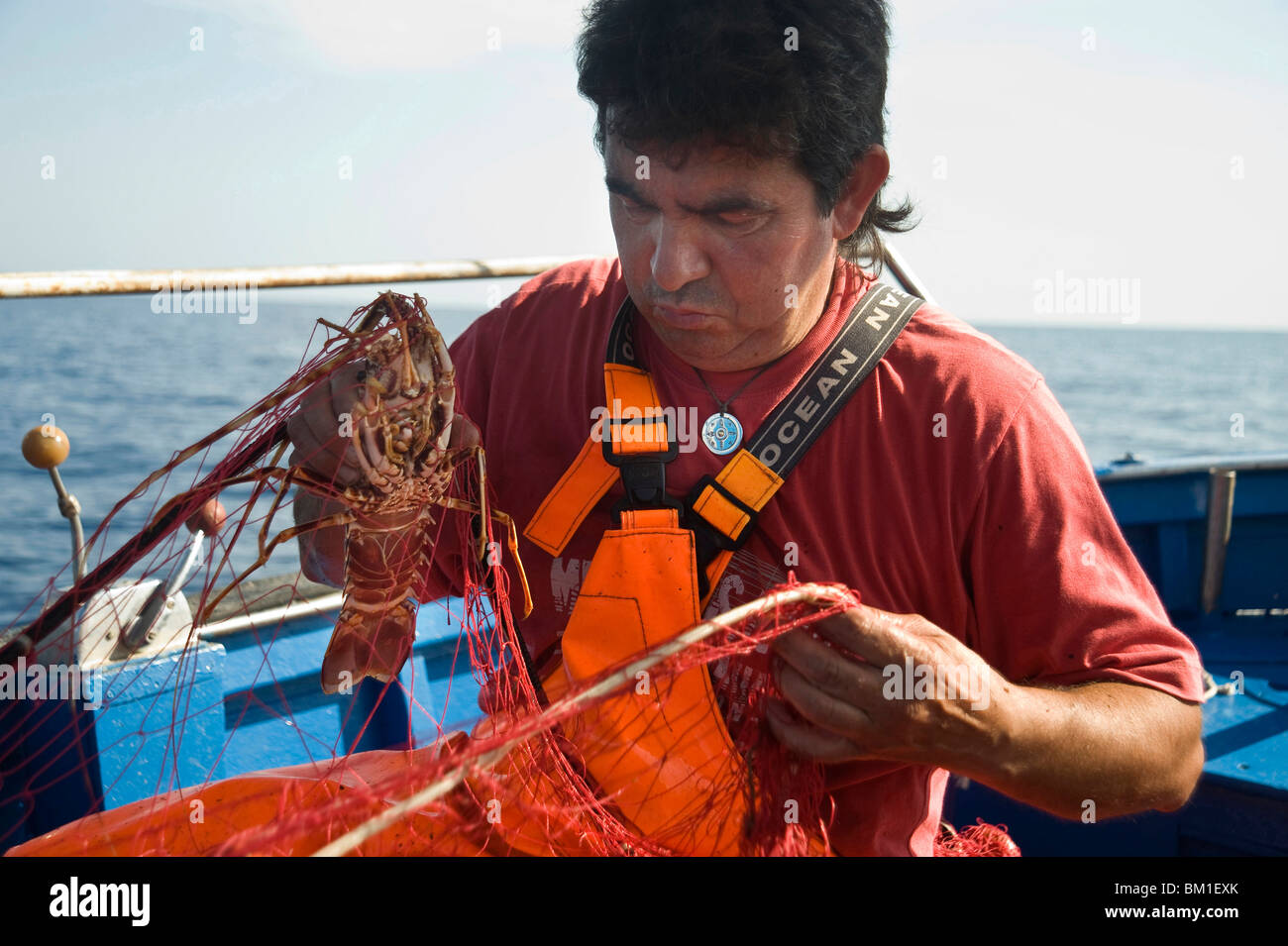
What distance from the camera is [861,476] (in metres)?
1.95

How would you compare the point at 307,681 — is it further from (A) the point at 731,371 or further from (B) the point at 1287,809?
(B) the point at 1287,809

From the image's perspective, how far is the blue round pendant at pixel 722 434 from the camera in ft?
6.61

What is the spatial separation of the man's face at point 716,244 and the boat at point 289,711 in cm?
94

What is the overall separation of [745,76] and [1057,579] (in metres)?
1.00

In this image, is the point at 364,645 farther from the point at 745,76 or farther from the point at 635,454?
the point at 745,76

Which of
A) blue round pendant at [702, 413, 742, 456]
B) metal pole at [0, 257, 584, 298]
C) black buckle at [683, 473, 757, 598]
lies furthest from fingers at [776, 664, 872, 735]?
metal pole at [0, 257, 584, 298]

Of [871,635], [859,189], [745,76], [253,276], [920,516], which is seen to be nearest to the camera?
[871,635]

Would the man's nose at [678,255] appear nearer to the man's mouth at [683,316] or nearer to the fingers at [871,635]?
the man's mouth at [683,316]

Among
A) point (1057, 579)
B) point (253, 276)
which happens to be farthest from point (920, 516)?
point (253, 276)

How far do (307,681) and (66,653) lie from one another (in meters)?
0.69

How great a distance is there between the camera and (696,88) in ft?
5.78

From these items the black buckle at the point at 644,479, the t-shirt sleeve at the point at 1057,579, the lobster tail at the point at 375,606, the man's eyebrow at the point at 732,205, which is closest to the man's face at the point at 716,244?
the man's eyebrow at the point at 732,205
